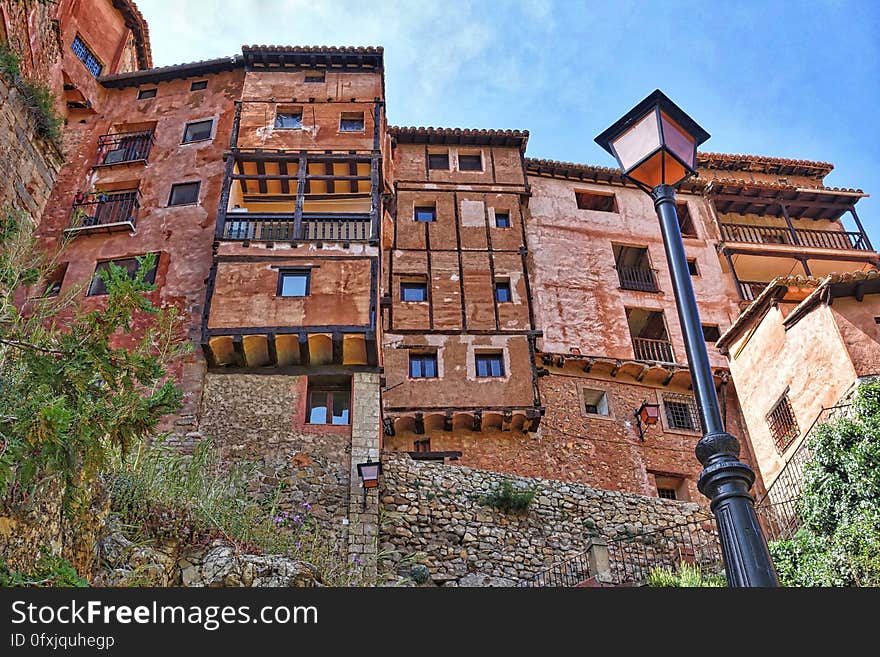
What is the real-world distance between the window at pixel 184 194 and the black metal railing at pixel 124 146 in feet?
7.50

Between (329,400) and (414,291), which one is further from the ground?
(414,291)

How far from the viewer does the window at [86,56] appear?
2794 cm

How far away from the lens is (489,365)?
84.8 feet

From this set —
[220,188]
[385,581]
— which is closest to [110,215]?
[220,188]

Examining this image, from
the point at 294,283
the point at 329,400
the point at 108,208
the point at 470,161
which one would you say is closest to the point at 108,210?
the point at 108,208

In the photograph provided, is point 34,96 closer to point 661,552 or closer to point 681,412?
point 661,552

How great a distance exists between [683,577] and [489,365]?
11953mm

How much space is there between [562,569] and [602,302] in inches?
552

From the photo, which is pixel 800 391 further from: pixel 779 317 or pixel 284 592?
pixel 284 592

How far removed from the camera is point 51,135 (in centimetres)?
2008

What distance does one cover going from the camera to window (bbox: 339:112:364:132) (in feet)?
83.1

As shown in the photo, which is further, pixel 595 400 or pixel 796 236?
pixel 796 236

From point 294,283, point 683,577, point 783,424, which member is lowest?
point 683,577

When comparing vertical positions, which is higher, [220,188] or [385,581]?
[220,188]
